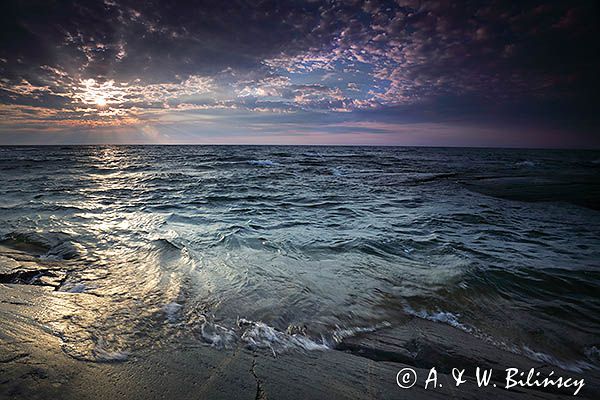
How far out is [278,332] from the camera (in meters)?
3.27

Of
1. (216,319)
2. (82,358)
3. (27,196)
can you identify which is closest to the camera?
(82,358)

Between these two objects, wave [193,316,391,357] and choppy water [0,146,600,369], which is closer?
wave [193,316,391,357]

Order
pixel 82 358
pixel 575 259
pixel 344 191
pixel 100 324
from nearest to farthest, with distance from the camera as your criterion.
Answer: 1. pixel 82 358
2. pixel 100 324
3. pixel 575 259
4. pixel 344 191

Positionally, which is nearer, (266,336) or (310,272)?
(266,336)

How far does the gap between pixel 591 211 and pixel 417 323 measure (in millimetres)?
12306

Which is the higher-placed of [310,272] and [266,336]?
[266,336]

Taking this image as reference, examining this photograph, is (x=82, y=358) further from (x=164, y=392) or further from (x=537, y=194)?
(x=537, y=194)

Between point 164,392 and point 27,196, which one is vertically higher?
point 164,392

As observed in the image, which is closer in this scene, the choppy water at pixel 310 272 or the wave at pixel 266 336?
the wave at pixel 266 336

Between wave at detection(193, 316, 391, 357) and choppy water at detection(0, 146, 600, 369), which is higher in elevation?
wave at detection(193, 316, 391, 357)

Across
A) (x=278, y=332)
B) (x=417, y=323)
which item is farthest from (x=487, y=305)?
(x=278, y=332)

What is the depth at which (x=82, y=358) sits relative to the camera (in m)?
2.55

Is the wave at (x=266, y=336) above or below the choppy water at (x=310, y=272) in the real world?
above

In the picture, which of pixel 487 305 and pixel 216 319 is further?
pixel 487 305
